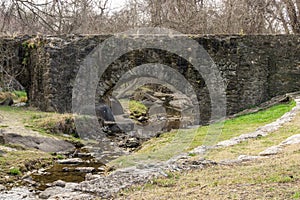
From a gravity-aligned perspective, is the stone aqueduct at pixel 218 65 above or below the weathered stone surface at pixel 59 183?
above

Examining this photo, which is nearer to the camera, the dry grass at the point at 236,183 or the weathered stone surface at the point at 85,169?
the dry grass at the point at 236,183

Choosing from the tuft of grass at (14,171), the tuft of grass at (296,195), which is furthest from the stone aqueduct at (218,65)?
the tuft of grass at (296,195)

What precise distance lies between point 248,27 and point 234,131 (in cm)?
1009

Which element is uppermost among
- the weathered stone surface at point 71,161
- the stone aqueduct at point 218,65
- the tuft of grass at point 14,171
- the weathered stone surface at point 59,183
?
the stone aqueduct at point 218,65

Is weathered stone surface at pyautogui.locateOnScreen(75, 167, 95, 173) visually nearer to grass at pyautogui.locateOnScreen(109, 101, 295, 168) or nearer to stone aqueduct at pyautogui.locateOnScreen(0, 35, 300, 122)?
grass at pyautogui.locateOnScreen(109, 101, 295, 168)

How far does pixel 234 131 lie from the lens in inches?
521

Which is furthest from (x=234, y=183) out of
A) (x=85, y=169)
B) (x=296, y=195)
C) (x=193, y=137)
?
(x=193, y=137)

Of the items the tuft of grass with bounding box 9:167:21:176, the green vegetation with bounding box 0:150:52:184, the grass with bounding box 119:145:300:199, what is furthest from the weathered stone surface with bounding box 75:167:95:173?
the grass with bounding box 119:145:300:199

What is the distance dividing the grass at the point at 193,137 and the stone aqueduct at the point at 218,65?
6.04 ft

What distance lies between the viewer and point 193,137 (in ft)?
43.4

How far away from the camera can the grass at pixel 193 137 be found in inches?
431

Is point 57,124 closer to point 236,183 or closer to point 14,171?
point 14,171

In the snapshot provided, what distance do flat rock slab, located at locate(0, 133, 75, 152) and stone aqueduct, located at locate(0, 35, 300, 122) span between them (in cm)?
475

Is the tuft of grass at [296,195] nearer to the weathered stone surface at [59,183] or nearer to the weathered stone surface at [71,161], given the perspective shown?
the weathered stone surface at [59,183]
